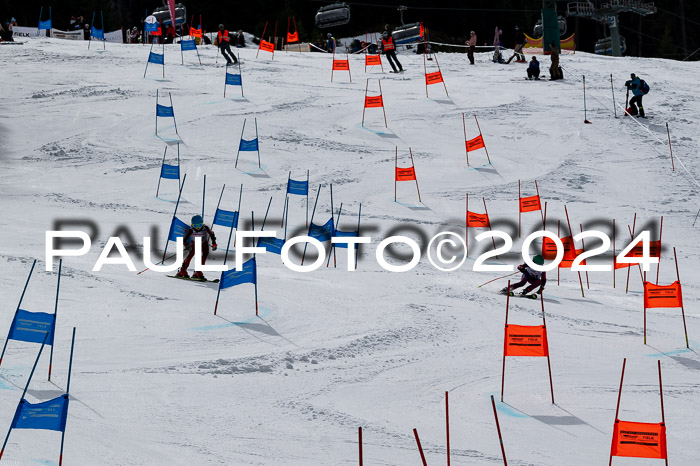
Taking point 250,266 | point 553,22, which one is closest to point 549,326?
point 250,266

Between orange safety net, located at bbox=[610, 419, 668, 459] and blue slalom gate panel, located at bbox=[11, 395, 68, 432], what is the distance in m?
4.36

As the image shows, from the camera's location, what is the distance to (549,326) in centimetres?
1287

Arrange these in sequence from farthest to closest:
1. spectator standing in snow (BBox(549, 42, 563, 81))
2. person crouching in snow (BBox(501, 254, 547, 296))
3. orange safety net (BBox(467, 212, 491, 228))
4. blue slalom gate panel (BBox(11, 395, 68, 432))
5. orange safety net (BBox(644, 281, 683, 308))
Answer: spectator standing in snow (BBox(549, 42, 563, 81))
orange safety net (BBox(467, 212, 491, 228))
person crouching in snow (BBox(501, 254, 547, 296))
orange safety net (BBox(644, 281, 683, 308))
blue slalom gate panel (BBox(11, 395, 68, 432))

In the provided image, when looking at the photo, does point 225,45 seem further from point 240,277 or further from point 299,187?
point 240,277

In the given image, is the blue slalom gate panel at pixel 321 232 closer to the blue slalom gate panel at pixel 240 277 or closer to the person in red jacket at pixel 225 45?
the blue slalom gate panel at pixel 240 277

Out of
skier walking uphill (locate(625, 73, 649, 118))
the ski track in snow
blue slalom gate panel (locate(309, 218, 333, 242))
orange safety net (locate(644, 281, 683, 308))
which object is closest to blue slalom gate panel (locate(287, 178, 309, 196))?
the ski track in snow

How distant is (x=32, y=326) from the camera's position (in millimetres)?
9375

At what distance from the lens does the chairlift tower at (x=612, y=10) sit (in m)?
42.2

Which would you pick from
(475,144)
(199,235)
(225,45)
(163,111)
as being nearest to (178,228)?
(199,235)

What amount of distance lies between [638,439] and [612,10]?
37.7 meters

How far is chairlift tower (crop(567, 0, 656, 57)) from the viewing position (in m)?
42.2

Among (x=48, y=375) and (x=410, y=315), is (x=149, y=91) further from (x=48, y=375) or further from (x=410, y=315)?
(x=48, y=375)

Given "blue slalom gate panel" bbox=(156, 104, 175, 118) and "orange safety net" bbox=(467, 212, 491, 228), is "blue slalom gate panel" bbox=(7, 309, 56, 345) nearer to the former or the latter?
"orange safety net" bbox=(467, 212, 491, 228)

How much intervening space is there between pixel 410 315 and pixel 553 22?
25.8m
